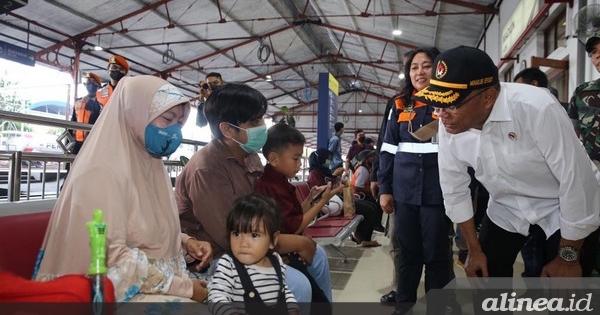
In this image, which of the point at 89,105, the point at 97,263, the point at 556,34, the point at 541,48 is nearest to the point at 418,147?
the point at 97,263

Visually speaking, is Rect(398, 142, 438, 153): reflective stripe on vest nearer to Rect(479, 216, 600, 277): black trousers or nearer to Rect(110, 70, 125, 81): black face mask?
Rect(479, 216, 600, 277): black trousers

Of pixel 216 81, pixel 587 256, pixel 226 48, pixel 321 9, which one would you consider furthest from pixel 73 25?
pixel 587 256

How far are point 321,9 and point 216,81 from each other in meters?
9.15

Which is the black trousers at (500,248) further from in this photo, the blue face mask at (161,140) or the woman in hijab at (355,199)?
the woman in hijab at (355,199)

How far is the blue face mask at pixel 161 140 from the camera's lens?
1474 mm

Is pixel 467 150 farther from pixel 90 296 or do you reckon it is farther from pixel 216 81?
pixel 216 81

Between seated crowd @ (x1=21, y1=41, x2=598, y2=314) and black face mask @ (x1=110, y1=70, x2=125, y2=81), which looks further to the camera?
black face mask @ (x1=110, y1=70, x2=125, y2=81)

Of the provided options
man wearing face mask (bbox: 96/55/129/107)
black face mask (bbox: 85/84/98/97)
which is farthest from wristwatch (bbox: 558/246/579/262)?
black face mask (bbox: 85/84/98/97)

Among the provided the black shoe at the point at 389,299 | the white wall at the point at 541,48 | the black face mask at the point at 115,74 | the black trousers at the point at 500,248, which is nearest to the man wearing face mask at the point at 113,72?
the black face mask at the point at 115,74

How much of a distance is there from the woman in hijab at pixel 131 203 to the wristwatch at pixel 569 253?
4.18 feet

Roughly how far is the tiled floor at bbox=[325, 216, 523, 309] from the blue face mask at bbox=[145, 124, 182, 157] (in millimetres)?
2153

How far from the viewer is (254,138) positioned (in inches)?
78.7

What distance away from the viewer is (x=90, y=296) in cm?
101

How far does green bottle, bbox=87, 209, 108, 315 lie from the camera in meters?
0.98
